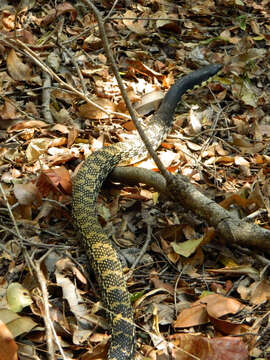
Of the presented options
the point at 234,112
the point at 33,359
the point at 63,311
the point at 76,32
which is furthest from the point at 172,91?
the point at 33,359

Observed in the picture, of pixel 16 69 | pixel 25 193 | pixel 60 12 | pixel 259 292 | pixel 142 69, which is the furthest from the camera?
pixel 60 12

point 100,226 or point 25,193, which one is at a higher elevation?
point 25,193

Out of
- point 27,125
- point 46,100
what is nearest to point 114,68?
point 27,125

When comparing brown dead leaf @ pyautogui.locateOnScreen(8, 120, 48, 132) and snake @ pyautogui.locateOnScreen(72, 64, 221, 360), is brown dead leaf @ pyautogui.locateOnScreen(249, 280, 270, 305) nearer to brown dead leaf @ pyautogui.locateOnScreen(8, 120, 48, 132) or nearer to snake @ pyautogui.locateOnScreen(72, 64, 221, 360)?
snake @ pyautogui.locateOnScreen(72, 64, 221, 360)

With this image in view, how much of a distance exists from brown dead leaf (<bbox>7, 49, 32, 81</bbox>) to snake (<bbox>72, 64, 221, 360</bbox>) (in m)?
2.18

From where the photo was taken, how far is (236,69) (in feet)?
29.4

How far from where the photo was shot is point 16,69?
25.2 feet

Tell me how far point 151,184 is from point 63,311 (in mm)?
1972

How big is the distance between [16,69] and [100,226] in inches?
142

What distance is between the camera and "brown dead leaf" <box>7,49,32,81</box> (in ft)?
25.1

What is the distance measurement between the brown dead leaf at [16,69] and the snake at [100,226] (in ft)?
7.15

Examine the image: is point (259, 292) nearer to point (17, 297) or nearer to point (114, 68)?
point (17, 297)

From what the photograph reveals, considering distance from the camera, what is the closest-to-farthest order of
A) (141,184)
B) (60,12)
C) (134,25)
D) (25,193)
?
1. (25,193)
2. (141,184)
3. (60,12)
4. (134,25)

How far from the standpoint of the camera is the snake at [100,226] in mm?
4453
